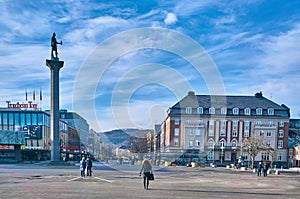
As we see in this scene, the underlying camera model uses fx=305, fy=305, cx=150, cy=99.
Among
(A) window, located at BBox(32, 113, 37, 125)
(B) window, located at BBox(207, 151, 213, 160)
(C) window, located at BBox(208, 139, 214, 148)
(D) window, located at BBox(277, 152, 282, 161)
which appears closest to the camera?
(A) window, located at BBox(32, 113, 37, 125)

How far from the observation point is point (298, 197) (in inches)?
712

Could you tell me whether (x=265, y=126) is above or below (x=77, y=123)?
above

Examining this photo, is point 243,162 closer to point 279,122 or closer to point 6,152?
point 279,122

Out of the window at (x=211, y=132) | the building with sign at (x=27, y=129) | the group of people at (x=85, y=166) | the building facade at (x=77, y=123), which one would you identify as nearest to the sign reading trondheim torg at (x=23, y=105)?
the building with sign at (x=27, y=129)

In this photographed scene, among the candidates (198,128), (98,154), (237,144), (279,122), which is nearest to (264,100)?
(279,122)

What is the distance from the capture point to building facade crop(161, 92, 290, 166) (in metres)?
82.7

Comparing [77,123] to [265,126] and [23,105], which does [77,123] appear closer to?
[23,105]

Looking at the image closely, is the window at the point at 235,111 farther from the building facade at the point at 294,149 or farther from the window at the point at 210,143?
the building facade at the point at 294,149

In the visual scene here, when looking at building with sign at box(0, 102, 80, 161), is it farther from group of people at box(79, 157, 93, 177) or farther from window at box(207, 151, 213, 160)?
group of people at box(79, 157, 93, 177)

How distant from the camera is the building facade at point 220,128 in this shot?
A: 8269 centimetres

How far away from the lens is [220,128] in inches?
3332

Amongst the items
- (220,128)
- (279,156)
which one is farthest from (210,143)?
(279,156)

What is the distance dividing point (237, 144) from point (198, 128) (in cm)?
1170

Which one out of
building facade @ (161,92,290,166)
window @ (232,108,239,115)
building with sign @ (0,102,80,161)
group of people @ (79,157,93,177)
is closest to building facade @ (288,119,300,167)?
building facade @ (161,92,290,166)
